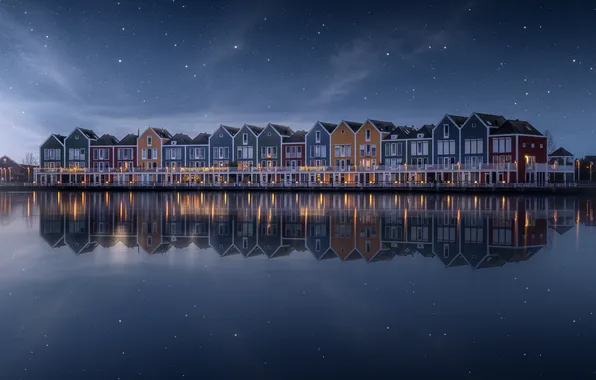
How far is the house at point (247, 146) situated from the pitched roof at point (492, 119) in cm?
3004

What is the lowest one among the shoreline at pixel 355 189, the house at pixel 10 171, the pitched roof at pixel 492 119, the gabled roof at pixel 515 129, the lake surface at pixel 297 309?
the lake surface at pixel 297 309

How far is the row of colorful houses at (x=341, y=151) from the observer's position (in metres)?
68.6

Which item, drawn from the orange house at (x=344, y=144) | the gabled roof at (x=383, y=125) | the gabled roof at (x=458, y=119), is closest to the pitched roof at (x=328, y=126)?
the orange house at (x=344, y=144)

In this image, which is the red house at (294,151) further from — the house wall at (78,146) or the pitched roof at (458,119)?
the house wall at (78,146)

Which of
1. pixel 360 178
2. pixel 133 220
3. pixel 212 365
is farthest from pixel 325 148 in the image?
pixel 212 365

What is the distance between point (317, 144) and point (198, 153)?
59.2 ft

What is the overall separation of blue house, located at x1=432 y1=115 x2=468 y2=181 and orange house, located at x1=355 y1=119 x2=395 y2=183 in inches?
298

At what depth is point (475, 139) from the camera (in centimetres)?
6994

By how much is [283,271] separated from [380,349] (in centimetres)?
510

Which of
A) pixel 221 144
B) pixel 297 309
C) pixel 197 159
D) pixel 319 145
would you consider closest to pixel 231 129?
pixel 221 144

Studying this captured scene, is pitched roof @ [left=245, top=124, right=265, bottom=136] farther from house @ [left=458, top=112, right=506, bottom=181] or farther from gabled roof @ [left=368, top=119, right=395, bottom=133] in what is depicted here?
house @ [left=458, top=112, right=506, bottom=181]

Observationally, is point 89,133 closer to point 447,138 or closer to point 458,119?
point 447,138

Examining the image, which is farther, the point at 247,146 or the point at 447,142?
the point at 247,146

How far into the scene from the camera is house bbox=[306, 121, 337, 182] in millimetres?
80938
